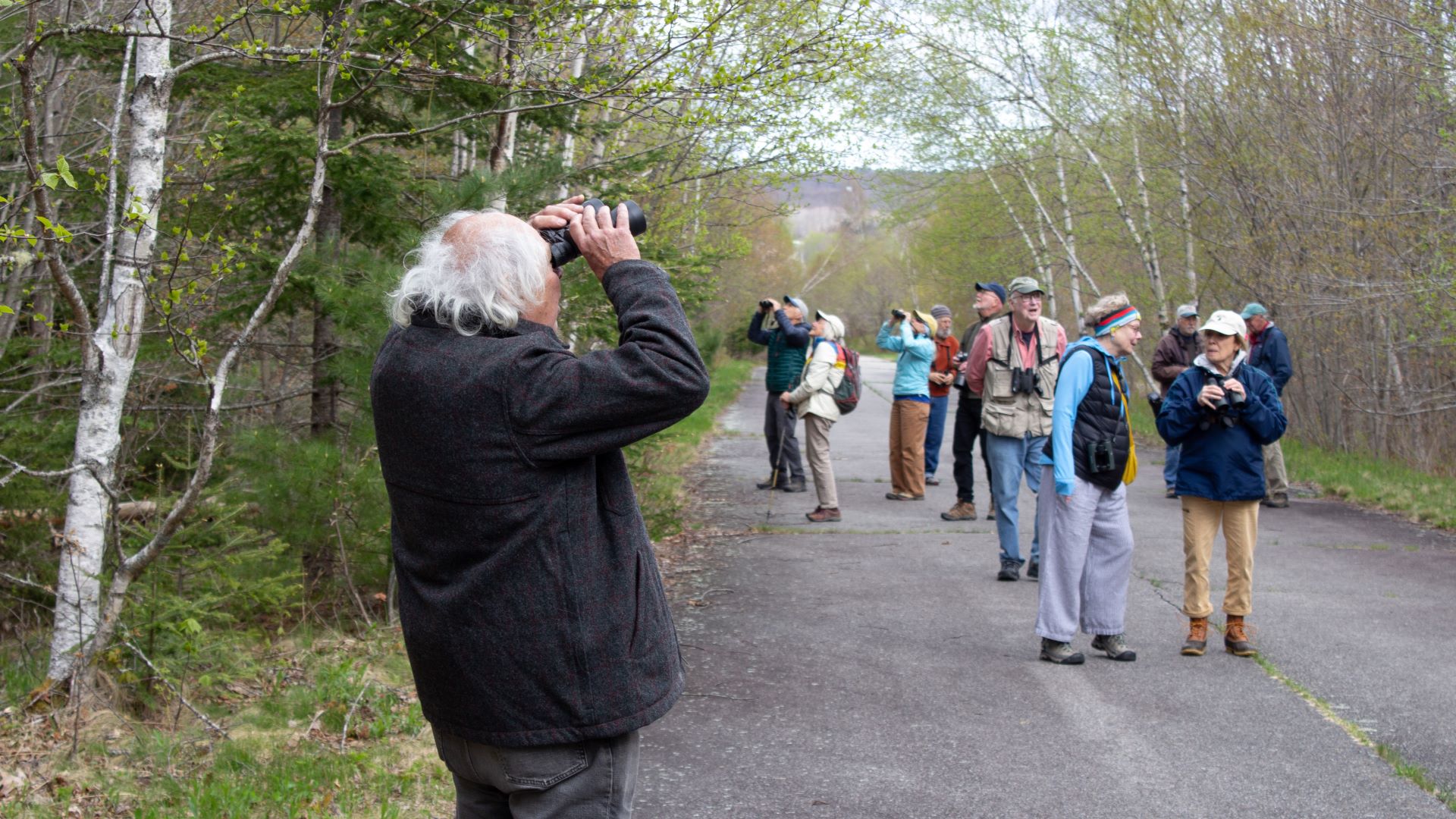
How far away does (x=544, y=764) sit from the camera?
8.20 ft

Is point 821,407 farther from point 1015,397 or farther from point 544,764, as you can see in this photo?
point 544,764

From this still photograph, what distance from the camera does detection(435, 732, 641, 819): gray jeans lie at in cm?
250

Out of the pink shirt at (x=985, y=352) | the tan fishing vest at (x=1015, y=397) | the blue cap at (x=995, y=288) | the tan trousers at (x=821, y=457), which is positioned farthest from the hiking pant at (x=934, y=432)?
the tan fishing vest at (x=1015, y=397)

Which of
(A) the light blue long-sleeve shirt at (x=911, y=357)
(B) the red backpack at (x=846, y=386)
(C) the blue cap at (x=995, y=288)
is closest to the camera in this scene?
(C) the blue cap at (x=995, y=288)

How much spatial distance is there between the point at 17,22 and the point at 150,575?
2796mm

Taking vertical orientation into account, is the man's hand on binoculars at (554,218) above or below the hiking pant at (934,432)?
above

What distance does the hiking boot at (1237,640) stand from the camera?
22.0 feet

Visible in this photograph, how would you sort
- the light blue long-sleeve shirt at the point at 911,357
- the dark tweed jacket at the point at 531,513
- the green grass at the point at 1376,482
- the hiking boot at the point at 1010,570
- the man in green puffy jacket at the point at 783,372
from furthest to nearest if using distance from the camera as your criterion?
1. the man in green puffy jacket at the point at 783,372
2. the light blue long-sleeve shirt at the point at 911,357
3. the green grass at the point at 1376,482
4. the hiking boot at the point at 1010,570
5. the dark tweed jacket at the point at 531,513

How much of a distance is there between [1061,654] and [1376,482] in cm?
834

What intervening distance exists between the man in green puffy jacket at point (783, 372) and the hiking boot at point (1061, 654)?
20.2 feet

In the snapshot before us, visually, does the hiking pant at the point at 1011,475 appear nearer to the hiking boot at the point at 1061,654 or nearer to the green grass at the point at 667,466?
the hiking boot at the point at 1061,654

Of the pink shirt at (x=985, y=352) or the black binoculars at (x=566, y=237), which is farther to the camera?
the pink shirt at (x=985, y=352)

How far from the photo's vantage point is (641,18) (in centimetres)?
738

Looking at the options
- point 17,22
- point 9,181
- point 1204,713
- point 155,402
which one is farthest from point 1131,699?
point 9,181
